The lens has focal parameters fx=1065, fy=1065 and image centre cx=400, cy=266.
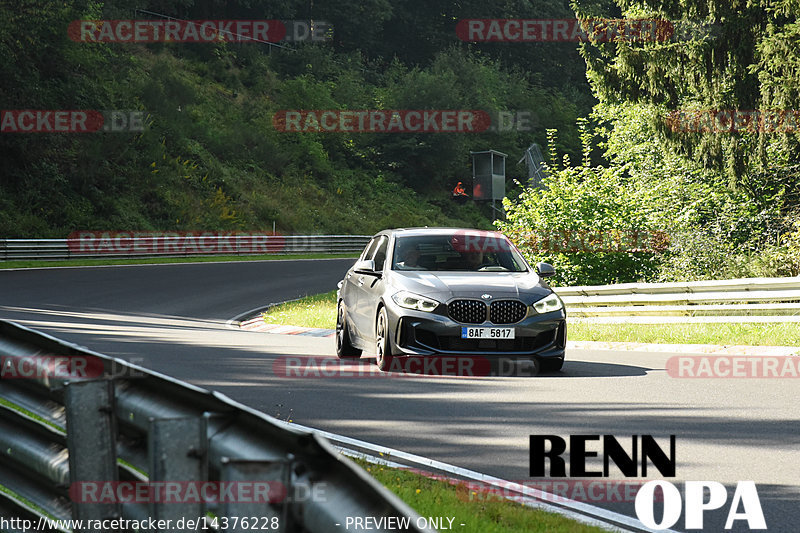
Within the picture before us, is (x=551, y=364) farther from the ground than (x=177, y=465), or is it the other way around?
(x=177, y=465)

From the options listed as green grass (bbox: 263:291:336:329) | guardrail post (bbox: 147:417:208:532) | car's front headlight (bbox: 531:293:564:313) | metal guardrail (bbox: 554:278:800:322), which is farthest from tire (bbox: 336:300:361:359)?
guardrail post (bbox: 147:417:208:532)

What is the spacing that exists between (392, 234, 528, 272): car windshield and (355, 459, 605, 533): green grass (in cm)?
690

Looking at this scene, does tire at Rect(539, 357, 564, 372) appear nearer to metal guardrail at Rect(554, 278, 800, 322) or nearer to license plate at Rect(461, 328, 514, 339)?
license plate at Rect(461, 328, 514, 339)

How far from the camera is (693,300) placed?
17797 millimetres

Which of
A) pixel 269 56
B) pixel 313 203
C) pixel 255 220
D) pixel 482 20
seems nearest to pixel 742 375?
pixel 255 220

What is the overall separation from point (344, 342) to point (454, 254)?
198 cm

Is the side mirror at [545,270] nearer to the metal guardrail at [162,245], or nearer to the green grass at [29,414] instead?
the green grass at [29,414]

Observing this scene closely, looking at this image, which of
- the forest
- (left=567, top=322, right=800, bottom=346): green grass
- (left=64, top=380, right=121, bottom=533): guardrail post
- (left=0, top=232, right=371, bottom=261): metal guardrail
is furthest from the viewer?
(left=0, top=232, right=371, bottom=261): metal guardrail

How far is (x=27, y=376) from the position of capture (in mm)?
4027

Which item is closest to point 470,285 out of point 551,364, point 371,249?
point 551,364

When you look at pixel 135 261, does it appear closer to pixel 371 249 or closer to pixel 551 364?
pixel 371 249

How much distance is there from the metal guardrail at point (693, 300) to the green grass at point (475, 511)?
10.7 meters

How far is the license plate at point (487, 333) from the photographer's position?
11664 millimetres

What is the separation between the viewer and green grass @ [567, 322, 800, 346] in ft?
48.1
